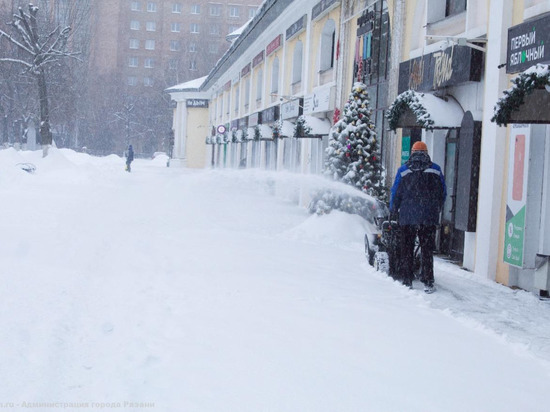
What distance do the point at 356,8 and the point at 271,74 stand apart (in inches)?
424

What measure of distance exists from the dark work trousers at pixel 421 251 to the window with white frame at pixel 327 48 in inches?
491

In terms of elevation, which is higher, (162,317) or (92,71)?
(92,71)

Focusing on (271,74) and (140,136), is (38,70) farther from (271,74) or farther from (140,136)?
(140,136)

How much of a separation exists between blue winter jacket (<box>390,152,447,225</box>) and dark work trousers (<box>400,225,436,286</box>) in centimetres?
11

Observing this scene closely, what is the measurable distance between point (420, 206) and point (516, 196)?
58.9 inches

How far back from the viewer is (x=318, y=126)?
19031 millimetres

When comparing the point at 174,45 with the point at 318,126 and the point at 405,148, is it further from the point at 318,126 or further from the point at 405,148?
the point at 405,148

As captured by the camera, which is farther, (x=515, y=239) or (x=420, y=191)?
(x=515, y=239)

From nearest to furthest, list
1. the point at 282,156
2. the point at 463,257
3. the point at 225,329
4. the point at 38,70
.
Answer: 1. the point at 225,329
2. the point at 463,257
3. the point at 282,156
4. the point at 38,70

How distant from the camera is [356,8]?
16.8 metres

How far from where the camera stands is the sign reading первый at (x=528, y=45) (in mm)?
7410

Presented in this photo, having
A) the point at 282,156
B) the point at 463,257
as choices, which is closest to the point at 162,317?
the point at 463,257

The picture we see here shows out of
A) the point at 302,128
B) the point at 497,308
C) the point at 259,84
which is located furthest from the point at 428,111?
the point at 259,84

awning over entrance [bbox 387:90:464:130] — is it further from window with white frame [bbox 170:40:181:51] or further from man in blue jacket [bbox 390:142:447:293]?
window with white frame [bbox 170:40:181:51]
